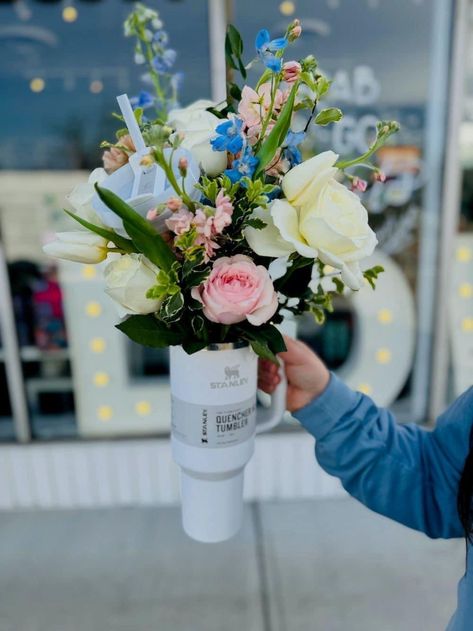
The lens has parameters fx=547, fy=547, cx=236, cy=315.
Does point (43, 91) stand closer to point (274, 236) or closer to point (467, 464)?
point (274, 236)

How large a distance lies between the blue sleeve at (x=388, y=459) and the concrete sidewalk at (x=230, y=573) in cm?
124

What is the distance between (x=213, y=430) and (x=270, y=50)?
628mm

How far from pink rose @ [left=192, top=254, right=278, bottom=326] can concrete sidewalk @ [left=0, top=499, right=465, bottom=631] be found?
179 cm

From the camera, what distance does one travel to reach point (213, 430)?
982mm

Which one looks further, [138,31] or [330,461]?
[330,461]

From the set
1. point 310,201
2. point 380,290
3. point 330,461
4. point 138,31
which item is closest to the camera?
point 310,201

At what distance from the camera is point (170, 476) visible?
9.37 feet

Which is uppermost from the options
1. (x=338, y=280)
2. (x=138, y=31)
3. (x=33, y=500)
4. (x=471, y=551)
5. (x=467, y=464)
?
(x=138, y=31)

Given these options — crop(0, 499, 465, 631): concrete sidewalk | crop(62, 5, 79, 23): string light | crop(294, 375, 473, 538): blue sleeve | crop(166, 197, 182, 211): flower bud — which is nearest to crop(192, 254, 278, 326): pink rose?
crop(166, 197, 182, 211): flower bud

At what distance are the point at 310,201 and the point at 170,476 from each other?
7.67ft

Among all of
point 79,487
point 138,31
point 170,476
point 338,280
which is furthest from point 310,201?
point 79,487

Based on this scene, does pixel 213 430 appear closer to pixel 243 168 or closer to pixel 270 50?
pixel 243 168

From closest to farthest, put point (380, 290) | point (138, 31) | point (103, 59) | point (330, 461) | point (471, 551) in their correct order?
point (471, 551) → point (138, 31) → point (330, 461) → point (103, 59) → point (380, 290)

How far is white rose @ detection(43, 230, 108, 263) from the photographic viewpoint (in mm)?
851
